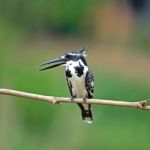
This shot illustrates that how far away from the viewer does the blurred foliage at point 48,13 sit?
10586 mm

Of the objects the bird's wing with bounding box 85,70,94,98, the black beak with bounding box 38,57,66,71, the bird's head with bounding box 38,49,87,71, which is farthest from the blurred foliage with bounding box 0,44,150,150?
the black beak with bounding box 38,57,66,71

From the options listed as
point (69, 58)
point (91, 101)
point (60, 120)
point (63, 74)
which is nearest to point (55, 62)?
point (69, 58)

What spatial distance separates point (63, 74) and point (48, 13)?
245 cm

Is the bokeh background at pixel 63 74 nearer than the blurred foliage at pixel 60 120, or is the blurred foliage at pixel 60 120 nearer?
the blurred foliage at pixel 60 120

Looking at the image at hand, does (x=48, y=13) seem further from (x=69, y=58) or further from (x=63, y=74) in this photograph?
(x=69, y=58)

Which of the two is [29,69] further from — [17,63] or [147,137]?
[147,137]

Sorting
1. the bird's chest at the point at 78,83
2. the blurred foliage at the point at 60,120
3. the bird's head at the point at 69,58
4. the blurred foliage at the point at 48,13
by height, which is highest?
the blurred foliage at the point at 48,13

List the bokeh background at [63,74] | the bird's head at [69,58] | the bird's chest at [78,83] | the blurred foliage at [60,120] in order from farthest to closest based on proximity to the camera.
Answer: the bokeh background at [63,74], the blurred foliage at [60,120], the bird's chest at [78,83], the bird's head at [69,58]

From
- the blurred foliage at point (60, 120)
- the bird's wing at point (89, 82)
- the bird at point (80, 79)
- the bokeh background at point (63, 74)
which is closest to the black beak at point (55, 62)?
the bird at point (80, 79)

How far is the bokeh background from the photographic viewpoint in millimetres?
8281

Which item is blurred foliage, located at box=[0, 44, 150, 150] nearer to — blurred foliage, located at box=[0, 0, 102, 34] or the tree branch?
blurred foliage, located at box=[0, 0, 102, 34]

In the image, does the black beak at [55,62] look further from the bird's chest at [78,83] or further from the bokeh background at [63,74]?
the bokeh background at [63,74]

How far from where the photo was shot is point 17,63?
9.73 m

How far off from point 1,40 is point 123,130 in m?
1.35
